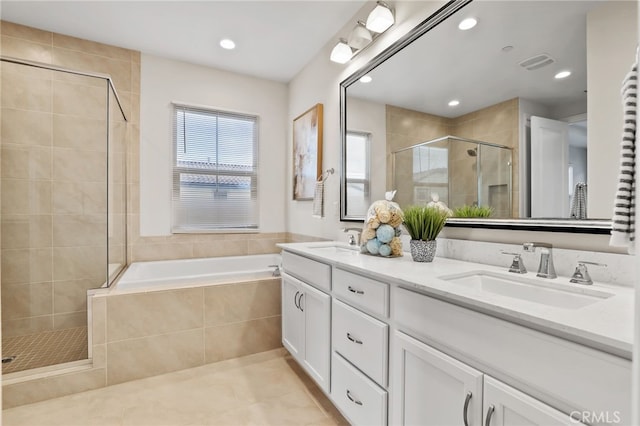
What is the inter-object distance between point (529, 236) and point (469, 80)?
824 mm

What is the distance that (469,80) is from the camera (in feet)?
5.16

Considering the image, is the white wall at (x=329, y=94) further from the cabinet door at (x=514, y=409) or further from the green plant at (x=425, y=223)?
the cabinet door at (x=514, y=409)

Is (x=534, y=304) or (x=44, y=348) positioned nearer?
(x=534, y=304)

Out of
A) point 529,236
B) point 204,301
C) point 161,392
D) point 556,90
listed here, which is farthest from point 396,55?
point 161,392

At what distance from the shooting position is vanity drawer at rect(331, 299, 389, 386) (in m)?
1.25

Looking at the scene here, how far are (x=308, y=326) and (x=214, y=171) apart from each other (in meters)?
2.07

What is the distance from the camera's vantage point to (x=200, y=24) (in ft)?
8.20

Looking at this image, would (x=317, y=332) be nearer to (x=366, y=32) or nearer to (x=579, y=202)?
(x=579, y=202)

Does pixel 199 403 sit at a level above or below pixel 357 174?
below

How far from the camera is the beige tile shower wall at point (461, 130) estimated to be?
1388 mm

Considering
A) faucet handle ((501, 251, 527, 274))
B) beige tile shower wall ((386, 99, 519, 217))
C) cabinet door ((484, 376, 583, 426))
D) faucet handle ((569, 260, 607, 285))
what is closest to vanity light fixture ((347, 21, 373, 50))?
beige tile shower wall ((386, 99, 519, 217))

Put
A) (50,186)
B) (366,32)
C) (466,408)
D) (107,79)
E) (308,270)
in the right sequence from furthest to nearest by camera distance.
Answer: (50,186)
(107,79)
(366,32)
(308,270)
(466,408)

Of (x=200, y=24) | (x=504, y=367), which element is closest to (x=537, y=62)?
(x=504, y=367)

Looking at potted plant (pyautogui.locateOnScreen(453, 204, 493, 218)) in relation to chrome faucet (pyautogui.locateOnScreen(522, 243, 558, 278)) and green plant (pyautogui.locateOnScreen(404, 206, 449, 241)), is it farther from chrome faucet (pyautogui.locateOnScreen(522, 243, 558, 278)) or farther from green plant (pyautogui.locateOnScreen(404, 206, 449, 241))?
chrome faucet (pyautogui.locateOnScreen(522, 243, 558, 278))
